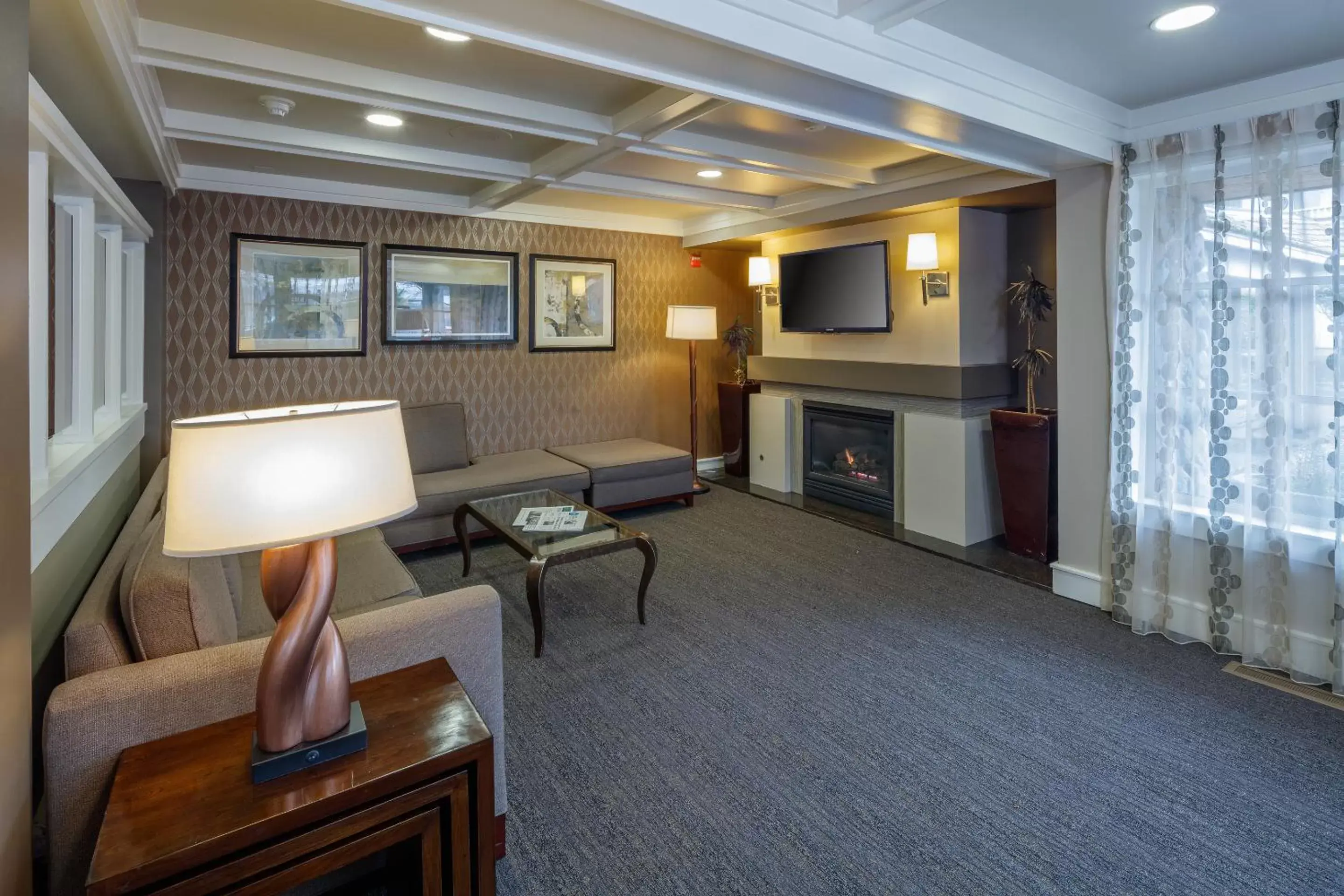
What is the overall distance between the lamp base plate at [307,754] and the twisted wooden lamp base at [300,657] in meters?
0.01

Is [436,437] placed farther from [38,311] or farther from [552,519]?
[38,311]

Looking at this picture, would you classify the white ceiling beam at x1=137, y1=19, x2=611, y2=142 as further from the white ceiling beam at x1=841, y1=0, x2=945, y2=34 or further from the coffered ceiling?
the white ceiling beam at x1=841, y1=0, x2=945, y2=34

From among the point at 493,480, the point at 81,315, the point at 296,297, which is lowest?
the point at 493,480

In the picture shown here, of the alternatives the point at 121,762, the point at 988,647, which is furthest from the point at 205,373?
the point at 988,647

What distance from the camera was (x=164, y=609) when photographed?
163 centimetres

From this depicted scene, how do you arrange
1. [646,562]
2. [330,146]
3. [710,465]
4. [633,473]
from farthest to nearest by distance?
[710,465], [633,473], [330,146], [646,562]

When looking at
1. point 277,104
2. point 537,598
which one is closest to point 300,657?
point 537,598

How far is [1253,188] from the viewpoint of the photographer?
2.89 meters

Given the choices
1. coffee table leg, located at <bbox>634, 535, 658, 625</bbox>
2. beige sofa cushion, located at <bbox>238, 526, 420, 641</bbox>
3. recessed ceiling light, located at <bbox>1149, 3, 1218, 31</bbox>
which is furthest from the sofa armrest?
recessed ceiling light, located at <bbox>1149, 3, 1218, 31</bbox>

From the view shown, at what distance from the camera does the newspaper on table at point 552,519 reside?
11.7ft

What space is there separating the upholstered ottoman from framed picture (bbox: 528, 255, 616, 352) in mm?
870

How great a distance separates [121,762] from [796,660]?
230cm

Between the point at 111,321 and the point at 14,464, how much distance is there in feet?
7.13

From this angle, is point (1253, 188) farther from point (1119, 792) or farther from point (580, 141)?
point (580, 141)
